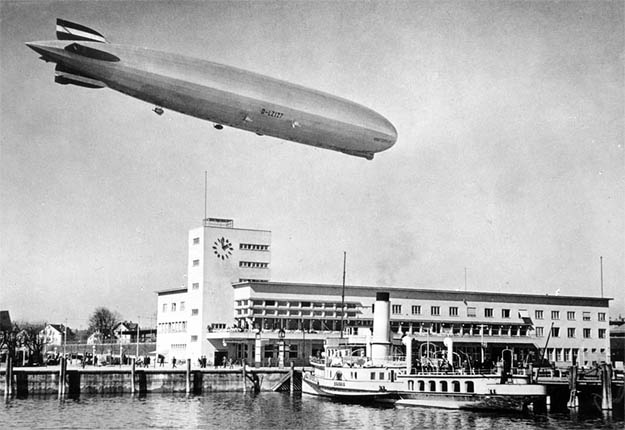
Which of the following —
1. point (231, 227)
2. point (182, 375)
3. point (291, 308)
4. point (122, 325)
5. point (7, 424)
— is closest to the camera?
point (7, 424)

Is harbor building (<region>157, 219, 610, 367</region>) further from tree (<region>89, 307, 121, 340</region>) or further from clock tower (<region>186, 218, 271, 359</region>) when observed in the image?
tree (<region>89, 307, 121, 340</region>)

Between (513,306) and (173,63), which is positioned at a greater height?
(173,63)

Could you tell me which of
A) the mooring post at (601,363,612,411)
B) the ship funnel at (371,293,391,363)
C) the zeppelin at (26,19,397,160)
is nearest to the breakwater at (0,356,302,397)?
the ship funnel at (371,293,391,363)

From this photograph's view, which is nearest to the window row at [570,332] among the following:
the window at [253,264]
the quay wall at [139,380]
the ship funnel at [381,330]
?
the window at [253,264]

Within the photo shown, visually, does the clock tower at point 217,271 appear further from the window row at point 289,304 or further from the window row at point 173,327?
the window row at point 289,304

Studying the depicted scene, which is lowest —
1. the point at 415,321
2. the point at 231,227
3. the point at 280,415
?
the point at 280,415

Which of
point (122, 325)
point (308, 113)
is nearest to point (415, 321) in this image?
point (308, 113)

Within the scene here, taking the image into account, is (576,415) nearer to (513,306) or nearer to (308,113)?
(308,113)
